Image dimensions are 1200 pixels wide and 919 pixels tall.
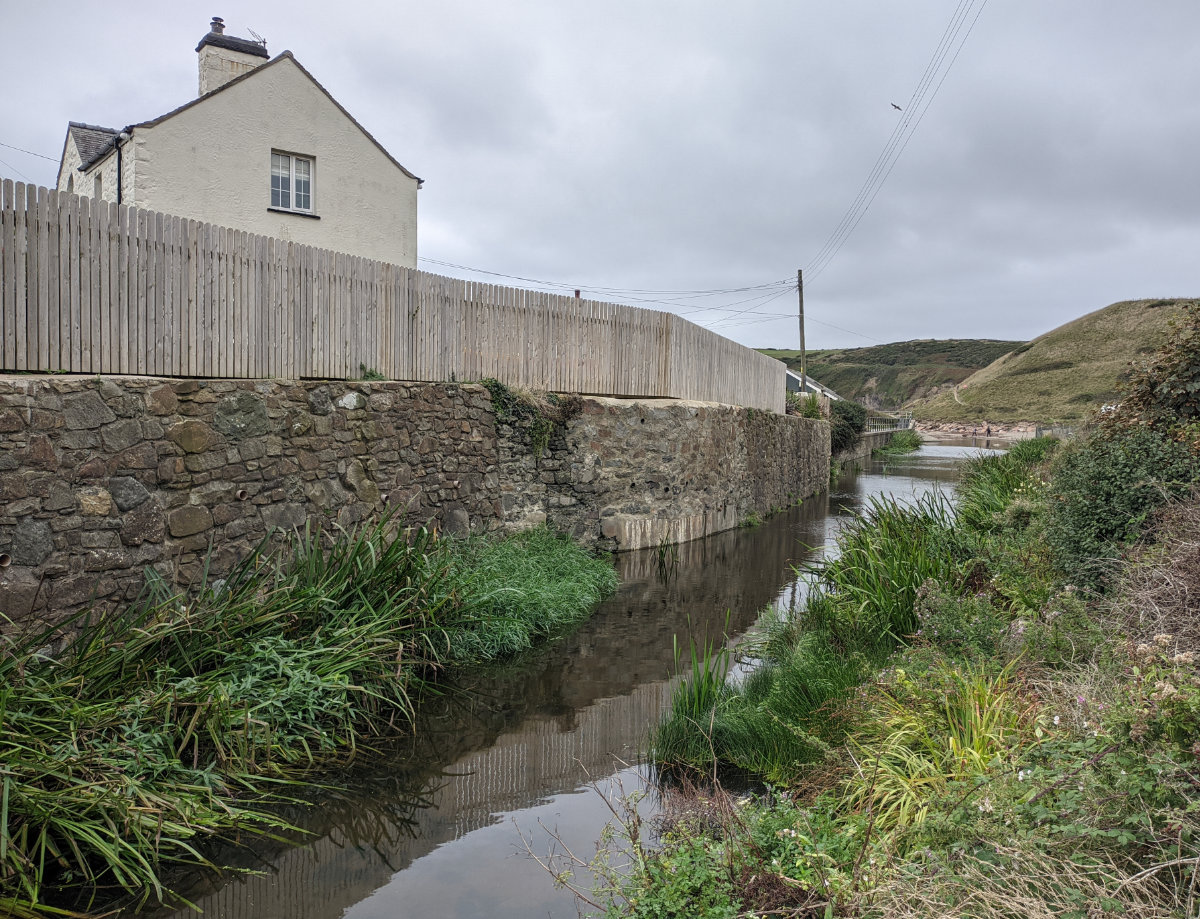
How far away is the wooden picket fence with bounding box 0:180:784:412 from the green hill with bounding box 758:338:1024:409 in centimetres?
8274

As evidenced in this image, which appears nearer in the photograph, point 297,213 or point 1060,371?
point 297,213

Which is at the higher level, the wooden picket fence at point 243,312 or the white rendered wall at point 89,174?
the white rendered wall at point 89,174

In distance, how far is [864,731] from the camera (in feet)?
15.0

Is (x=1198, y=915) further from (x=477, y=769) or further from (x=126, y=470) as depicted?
(x=126, y=470)

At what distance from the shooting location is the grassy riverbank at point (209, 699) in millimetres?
3613

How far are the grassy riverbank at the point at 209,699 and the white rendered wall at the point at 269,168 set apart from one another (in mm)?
9945

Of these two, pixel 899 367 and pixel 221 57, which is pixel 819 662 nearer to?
pixel 221 57

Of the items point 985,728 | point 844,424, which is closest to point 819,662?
point 985,728

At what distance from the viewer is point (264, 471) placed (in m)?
7.11

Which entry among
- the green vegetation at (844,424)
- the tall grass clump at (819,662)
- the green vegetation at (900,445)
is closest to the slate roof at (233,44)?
the tall grass clump at (819,662)

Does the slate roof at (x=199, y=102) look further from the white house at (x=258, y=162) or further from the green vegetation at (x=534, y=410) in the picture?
the green vegetation at (x=534, y=410)

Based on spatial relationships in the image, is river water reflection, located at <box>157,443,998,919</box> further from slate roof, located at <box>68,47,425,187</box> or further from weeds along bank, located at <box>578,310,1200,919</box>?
slate roof, located at <box>68,47,425,187</box>

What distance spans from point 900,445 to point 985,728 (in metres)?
41.5

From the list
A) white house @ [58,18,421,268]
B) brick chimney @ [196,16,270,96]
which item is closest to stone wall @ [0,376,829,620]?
white house @ [58,18,421,268]
